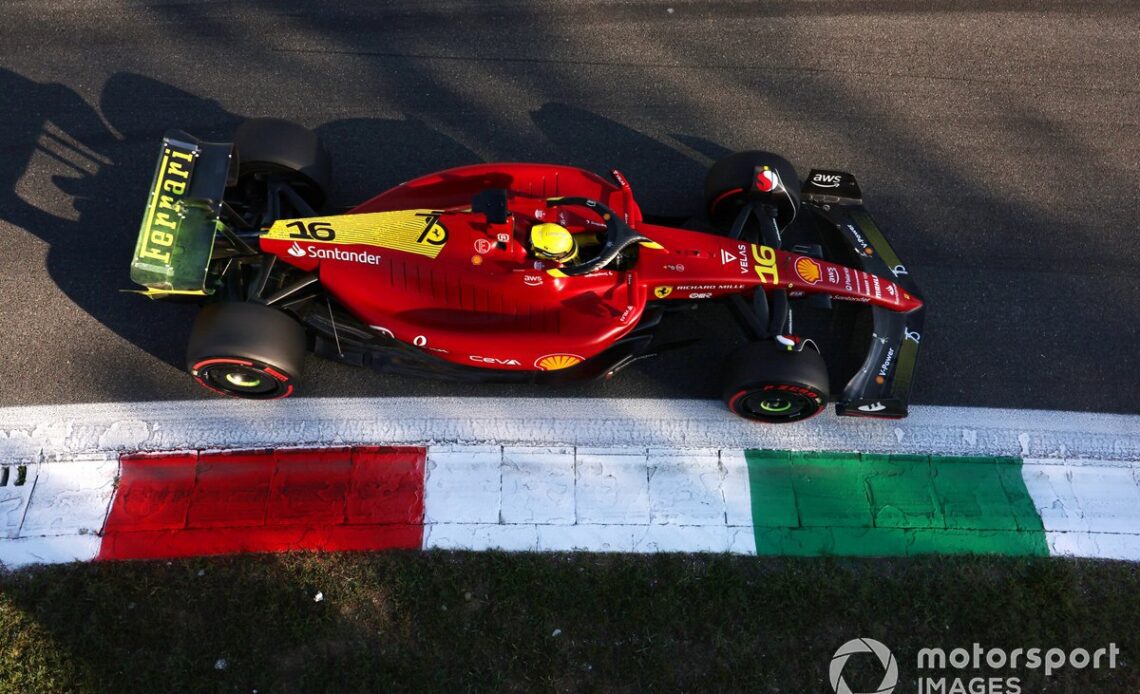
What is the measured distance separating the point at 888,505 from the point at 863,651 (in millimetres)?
1057

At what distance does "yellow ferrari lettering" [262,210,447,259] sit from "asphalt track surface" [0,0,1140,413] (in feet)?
3.96

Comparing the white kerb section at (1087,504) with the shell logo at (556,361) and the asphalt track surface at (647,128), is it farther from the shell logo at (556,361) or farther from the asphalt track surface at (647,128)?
the shell logo at (556,361)

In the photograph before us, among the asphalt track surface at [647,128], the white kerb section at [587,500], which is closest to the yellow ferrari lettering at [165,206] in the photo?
the asphalt track surface at [647,128]

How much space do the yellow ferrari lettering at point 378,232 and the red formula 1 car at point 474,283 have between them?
11 millimetres

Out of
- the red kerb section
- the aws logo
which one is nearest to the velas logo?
the red kerb section

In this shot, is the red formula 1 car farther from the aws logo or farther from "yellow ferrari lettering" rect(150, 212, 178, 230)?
the aws logo

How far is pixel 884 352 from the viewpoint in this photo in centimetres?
564

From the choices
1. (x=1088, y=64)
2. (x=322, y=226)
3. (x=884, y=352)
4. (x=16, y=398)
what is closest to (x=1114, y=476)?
(x=884, y=352)

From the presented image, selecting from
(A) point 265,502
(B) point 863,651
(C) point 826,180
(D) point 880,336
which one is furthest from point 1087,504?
(A) point 265,502

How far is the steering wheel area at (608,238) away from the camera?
493 cm

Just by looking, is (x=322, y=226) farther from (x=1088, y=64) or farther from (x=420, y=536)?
(x=1088, y=64)

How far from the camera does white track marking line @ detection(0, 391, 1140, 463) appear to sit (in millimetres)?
5727

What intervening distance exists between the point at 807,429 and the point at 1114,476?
231 cm

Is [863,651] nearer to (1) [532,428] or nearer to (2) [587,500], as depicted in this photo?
(2) [587,500]
